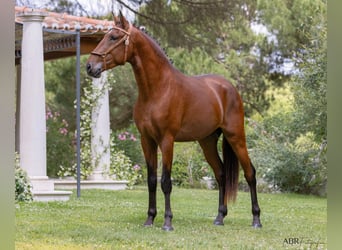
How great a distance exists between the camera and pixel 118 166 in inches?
393

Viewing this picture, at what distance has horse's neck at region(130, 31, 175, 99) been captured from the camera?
5.03 meters

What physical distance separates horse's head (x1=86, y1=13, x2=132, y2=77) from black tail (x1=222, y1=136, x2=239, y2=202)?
1134 millimetres

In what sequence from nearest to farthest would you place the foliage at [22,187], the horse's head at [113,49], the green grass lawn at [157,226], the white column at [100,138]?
the green grass lawn at [157,226]
the horse's head at [113,49]
the foliage at [22,187]
the white column at [100,138]

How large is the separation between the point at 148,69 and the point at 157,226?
1.19 metres

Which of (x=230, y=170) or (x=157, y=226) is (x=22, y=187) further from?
(x=230, y=170)

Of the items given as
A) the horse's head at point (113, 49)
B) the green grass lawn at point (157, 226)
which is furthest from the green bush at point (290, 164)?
the horse's head at point (113, 49)

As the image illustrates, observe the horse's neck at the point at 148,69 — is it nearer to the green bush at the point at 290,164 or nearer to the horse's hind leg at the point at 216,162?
the horse's hind leg at the point at 216,162

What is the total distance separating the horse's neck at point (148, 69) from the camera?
16.5 feet

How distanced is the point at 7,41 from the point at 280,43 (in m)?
11.8

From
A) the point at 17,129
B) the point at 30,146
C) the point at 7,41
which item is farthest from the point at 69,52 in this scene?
the point at 7,41

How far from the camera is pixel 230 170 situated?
5.56m

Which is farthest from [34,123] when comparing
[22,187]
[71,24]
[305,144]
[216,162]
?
[305,144]

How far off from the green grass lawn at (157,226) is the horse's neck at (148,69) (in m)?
1.01

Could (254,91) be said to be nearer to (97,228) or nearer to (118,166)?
(118,166)
